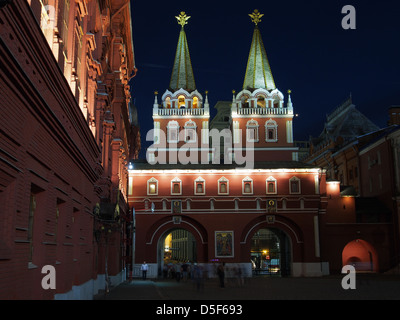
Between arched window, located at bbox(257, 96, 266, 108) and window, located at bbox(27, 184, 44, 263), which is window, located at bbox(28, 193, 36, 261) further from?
arched window, located at bbox(257, 96, 266, 108)

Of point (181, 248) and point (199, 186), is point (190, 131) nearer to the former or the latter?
point (199, 186)

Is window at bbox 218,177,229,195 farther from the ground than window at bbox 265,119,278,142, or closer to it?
closer to it

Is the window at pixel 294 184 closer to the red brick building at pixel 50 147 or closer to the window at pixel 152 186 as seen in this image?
the window at pixel 152 186

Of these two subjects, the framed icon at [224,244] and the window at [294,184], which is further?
the window at [294,184]

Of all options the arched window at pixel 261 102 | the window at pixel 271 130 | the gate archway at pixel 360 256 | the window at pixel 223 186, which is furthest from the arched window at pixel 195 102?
the gate archway at pixel 360 256

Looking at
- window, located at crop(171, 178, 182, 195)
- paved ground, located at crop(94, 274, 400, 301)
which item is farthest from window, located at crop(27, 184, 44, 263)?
window, located at crop(171, 178, 182, 195)

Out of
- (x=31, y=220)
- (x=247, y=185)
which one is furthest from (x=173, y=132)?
(x=31, y=220)

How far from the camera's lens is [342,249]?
152ft

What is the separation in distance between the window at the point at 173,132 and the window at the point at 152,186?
10947 mm

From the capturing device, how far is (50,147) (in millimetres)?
11555

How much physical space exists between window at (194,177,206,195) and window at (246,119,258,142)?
11.7m

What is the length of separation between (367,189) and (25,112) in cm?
5035

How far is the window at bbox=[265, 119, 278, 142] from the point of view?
54.4 metres

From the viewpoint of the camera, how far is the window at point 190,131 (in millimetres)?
55312
